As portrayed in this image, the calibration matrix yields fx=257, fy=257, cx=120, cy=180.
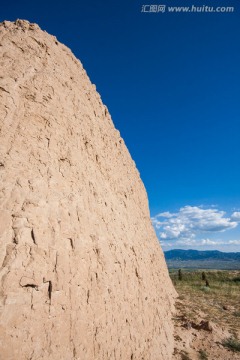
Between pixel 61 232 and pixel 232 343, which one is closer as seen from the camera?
pixel 61 232

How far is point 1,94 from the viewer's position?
614cm

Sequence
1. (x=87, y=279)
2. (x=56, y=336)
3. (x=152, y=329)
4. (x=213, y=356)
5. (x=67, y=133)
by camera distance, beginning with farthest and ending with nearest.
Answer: (x=213, y=356), (x=152, y=329), (x=67, y=133), (x=87, y=279), (x=56, y=336)

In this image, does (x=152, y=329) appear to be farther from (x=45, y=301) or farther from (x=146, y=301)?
(x=45, y=301)

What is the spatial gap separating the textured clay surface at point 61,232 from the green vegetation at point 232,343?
2.22 metres

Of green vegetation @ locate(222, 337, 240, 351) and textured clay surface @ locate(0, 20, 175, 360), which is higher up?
textured clay surface @ locate(0, 20, 175, 360)

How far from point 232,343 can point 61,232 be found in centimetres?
886

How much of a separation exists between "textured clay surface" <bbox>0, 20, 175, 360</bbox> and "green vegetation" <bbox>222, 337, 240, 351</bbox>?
87.2 inches

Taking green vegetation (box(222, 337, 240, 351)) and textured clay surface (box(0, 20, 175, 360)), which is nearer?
textured clay surface (box(0, 20, 175, 360))

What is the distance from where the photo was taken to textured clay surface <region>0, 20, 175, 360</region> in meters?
4.68

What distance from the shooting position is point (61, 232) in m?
5.64

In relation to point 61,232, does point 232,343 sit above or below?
below

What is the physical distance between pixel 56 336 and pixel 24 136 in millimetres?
4277

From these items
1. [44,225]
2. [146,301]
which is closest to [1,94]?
[44,225]

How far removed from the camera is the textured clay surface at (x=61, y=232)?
184 inches
